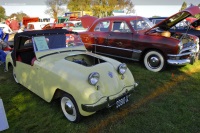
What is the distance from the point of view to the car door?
5.99 metres

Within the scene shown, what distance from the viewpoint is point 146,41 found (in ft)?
18.3

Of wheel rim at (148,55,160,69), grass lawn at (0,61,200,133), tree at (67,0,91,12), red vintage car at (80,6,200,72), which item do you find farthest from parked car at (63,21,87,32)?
tree at (67,0,91,12)

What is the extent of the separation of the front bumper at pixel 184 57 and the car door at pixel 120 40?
1364 mm

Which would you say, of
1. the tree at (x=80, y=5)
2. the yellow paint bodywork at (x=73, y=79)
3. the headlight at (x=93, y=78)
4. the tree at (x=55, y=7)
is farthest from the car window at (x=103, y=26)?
the tree at (x=55, y=7)

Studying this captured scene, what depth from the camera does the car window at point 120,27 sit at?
19.8 feet

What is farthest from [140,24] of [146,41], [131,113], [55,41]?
[131,113]

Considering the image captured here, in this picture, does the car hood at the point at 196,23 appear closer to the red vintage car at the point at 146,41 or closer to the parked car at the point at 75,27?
the red vintage car at the point at 146,41

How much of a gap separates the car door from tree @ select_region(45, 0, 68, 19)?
3670 cm

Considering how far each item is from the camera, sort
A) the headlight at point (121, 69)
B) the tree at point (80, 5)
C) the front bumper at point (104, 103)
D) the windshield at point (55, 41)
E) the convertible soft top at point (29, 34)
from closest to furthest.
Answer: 1. the front bumper at point (104, 103)
2. the headlight at point (121, 69)
3. the windshield at point (55, 41)
4. the convertible soft top at point (29, 34)
5. the tree at point (80, 5)

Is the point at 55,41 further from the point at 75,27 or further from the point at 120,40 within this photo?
the point at 75,27

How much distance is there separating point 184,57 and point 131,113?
10.2 feet

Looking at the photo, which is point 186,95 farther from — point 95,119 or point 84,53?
point 84,53

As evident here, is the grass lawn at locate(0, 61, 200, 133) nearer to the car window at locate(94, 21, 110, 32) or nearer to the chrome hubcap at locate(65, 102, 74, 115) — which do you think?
the chrome hubcap at locate(65, 102, 74, 115)

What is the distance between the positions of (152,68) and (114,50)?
4.78 ft
